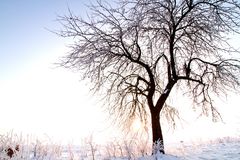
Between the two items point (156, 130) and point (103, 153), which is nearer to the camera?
point (103, 153)

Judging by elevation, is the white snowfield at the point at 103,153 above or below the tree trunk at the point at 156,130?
below

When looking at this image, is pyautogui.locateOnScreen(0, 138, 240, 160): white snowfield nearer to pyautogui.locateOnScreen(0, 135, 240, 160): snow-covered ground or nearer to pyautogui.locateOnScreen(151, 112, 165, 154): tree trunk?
pyautogui.locateOnScreen(0, 135, 240, 160): snow-covered ground

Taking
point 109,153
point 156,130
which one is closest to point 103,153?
point 109,153

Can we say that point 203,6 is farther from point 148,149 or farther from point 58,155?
point 58,155

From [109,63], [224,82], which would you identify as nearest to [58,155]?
[109,63]

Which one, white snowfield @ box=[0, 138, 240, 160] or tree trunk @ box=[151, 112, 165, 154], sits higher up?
tree trunk @ box=[151, 112, 165, 154]

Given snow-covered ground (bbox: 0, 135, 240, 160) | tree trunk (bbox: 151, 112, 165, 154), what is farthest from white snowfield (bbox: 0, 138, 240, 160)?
tree trunk (bbox: 151, 112, 165, 154)

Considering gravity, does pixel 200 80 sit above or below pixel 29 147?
above

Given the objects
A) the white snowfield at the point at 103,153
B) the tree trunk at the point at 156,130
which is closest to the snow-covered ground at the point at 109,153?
the white snowfield at the point at 103,153

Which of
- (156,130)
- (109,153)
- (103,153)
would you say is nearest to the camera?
(109,153)

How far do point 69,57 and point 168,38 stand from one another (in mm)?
3954

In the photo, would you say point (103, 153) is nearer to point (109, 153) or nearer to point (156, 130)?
point (109, 153)

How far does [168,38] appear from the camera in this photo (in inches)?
564

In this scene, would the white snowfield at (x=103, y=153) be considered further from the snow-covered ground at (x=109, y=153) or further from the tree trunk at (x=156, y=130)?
the tree trunk at (x=156, y=130)
